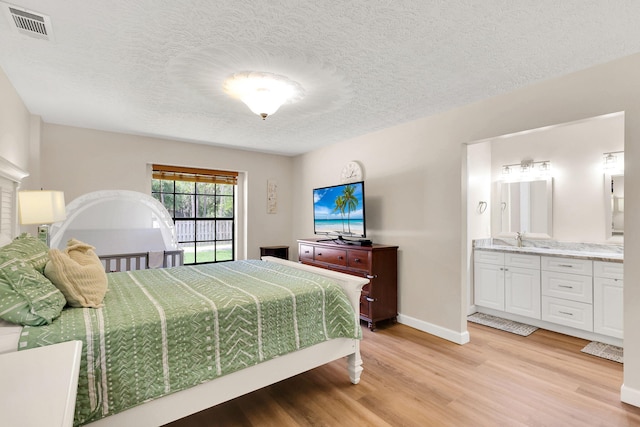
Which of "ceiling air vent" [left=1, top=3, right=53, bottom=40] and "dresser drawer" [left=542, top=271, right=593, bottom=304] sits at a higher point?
"ceiling air vent" [left=1, top=3, right=53, bottom=40]

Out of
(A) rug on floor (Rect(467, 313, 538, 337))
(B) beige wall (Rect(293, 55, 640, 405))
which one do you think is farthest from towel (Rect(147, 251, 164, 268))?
(A) rug on floor (Rect(467, 313, 538, 337))

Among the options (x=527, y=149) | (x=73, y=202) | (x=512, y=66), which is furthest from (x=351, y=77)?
A: (x=73, y=202)

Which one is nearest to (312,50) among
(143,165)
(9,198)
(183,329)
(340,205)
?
(183,329)

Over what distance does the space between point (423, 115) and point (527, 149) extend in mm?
1652

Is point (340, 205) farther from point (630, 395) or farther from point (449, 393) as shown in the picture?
point (630, 395)

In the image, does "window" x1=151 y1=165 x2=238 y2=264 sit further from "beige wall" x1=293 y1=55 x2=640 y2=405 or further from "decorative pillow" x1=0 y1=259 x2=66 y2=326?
"decorative pillow" x1=0 y1=259 x2=66 y2=326

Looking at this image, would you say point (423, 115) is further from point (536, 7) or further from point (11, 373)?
point (11, 373)

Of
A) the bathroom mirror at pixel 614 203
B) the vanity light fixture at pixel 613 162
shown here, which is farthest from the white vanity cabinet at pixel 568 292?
the vanity light fixture at pixel 613 162

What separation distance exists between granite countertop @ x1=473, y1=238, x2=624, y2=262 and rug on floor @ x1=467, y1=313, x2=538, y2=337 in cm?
85

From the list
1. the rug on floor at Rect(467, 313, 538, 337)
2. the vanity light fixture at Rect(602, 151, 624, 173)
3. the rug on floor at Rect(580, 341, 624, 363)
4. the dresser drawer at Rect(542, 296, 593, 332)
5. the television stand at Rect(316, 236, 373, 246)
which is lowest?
the rug on floor at Rect(467, 313, 538, 337)

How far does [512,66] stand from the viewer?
224cm

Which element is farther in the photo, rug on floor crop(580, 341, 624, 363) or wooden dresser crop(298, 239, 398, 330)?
wooden dresser crop(298, 239, 398, 330)

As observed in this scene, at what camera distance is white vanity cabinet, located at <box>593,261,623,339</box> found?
116 inches

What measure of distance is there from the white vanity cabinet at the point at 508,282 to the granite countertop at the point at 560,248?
9 centimetres
